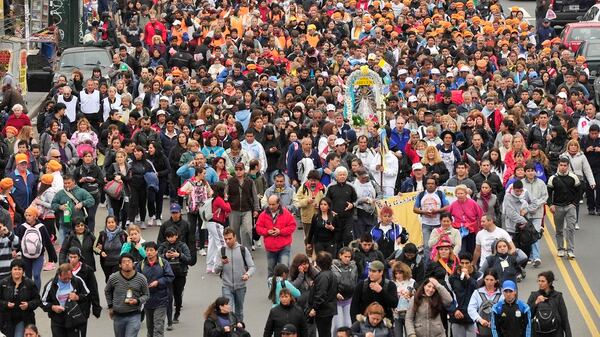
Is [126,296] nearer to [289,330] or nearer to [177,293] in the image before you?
[177,293]

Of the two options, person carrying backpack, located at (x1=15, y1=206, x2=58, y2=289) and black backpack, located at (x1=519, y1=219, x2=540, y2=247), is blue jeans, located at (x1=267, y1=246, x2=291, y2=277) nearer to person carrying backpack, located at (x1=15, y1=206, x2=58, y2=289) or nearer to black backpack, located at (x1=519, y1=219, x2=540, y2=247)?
person carrying backpack, located at (x1=15, y1=206, x2=58, y2=289)

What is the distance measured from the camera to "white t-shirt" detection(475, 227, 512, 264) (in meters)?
23.1

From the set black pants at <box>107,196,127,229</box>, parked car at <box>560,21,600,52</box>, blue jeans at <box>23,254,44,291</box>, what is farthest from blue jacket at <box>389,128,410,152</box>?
parked car at <box>560,21,600,52</box>

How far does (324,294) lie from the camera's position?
20.8 m

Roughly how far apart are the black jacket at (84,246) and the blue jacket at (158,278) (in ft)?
5.11

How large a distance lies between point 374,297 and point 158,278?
2.92 meters

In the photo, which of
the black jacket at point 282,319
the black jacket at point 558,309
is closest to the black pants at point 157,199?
the black jacket at point 282,319

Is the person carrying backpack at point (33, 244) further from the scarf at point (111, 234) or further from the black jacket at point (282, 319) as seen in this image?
the black jacket at point (282, 319)

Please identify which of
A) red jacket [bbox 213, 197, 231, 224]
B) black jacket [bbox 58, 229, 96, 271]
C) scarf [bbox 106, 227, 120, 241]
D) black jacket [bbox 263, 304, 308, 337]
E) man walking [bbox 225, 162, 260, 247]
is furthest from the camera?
man walking [bbox 225, 162, 260, 247]

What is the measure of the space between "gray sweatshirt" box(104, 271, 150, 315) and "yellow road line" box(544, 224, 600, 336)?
6221 mm

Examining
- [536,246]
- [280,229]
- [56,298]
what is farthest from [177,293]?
[536,246]

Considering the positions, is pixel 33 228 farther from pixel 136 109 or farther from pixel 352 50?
pixel 352 50

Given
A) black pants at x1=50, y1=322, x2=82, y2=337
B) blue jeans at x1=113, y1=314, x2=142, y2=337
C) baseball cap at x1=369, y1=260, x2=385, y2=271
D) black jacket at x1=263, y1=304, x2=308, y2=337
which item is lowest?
black pants at x1=50, y1=322, x2=82, y2=337

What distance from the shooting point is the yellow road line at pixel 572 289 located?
2308 centimetres
